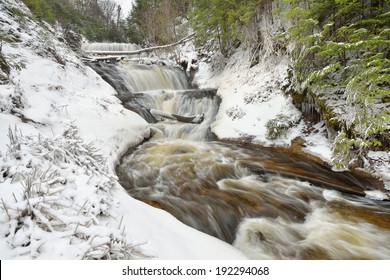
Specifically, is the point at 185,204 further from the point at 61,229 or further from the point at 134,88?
the point at 134,88

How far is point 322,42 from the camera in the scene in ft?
19.9

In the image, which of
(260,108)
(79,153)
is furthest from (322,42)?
(79,153)

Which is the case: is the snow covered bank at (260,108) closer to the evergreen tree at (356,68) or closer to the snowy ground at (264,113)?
the snowy ground at (264,113)

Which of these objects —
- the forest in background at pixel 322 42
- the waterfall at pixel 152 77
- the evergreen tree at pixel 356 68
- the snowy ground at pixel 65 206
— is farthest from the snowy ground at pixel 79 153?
the waterfall at pixel 152 77

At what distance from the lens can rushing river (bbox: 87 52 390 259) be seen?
3279 mm

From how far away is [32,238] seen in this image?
5.71 feet

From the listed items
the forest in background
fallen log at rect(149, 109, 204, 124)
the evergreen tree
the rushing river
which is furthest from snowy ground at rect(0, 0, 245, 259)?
the forest in background

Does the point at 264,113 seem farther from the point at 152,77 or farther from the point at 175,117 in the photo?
the point at 152,77

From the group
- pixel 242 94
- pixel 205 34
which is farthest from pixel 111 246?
pixel 205 34

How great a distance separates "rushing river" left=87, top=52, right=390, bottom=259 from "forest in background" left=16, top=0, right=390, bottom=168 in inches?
46.1

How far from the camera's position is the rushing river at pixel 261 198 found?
328cm

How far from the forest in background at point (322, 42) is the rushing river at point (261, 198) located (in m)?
1.17

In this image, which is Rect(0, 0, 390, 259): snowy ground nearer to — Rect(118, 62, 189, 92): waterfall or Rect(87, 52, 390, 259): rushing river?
Rect(87, 52, 390, 259): rushing river

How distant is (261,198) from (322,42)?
4633mm
